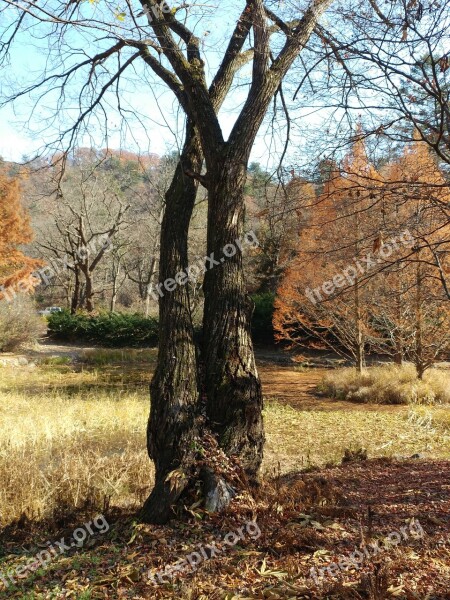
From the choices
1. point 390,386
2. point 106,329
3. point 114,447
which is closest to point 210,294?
point 114,447

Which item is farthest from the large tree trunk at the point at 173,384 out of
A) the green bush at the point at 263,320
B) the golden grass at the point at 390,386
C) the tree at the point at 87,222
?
the tree at the point at 87,222

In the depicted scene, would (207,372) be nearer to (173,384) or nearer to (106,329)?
(173,384)

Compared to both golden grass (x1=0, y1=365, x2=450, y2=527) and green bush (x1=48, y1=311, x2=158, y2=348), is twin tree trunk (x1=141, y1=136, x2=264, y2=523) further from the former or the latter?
green bush (x1=48, y1=311, x2=158, y2=348)

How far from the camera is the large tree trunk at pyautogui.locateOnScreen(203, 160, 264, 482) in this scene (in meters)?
3.20

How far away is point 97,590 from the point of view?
7.63ft

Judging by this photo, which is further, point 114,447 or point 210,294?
point 114,447

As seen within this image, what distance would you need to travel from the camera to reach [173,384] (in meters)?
3.13

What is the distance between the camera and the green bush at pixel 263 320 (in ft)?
67.9

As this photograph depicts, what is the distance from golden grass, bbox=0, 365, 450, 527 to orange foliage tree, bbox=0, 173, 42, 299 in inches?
250

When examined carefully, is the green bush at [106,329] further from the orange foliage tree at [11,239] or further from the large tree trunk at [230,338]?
the large tree trunk at [230,338]

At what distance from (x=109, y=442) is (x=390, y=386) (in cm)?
690

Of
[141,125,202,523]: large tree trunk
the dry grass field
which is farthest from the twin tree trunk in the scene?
the dry grass field

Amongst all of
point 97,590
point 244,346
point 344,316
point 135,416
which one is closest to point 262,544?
point 97,590

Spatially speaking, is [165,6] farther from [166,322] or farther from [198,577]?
[198,577]
